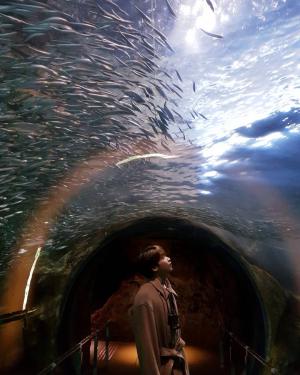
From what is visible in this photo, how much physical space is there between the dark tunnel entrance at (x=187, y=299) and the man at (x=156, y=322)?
663 cm

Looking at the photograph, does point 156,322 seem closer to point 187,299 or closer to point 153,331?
point 153,331

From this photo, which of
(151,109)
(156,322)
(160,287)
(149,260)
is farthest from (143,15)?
(156,322)

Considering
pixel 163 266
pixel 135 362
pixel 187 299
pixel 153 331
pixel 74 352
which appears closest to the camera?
pixel 153 331

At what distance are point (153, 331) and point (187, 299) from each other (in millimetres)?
13530

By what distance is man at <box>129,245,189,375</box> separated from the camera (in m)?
2.54

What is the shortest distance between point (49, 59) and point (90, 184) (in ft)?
13.6

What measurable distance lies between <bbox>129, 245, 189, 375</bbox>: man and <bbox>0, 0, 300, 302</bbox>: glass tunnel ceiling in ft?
7.83

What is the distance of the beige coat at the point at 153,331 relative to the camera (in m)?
2.52

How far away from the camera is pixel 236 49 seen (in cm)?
420

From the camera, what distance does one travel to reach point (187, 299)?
15.5 m

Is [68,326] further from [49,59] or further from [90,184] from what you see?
[49,59]

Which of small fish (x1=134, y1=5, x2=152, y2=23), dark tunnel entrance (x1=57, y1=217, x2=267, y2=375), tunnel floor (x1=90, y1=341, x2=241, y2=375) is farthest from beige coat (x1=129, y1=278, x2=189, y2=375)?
tunnel floor (x1=90, y1=341, x2=241, y2=375)

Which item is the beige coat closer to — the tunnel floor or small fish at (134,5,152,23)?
small fish at (134,5,152,23)

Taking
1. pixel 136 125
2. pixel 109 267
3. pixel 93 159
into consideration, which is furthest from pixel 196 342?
pixel 136 125
